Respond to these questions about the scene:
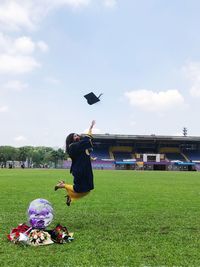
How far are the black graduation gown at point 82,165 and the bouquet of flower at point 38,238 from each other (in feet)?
4.90

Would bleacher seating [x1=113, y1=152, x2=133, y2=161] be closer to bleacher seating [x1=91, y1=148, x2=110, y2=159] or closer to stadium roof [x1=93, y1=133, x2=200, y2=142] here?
bleacher seating [x1=91, y1=148, x2=110, y2=159]

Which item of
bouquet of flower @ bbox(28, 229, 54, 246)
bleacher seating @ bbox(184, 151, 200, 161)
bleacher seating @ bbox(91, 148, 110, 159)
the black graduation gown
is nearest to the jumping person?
the black graduation gown

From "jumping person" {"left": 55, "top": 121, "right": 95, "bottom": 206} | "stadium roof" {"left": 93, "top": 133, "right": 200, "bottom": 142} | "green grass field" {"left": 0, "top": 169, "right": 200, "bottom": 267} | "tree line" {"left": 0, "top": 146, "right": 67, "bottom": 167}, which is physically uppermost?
"stadium roof" {"left": 93, "top": 133, "right": 200, "bottom": 142}

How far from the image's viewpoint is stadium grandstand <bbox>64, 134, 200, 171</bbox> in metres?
88.9

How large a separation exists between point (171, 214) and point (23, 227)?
198 inches

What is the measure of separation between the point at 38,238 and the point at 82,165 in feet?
6.44

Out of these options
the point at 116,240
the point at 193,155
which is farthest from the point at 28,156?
the point at 116,240

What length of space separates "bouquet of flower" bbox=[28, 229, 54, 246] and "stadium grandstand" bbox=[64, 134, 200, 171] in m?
77.6

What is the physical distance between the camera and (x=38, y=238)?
694 cm

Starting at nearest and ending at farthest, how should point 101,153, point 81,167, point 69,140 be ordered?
point 81,167 < point 69,140 < point 101,153

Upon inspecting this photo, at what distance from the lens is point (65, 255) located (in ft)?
20.3

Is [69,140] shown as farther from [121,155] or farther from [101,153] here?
[121,155]

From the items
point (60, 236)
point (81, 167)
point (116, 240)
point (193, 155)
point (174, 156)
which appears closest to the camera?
point (60, 236)

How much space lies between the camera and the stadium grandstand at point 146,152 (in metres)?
88.9
